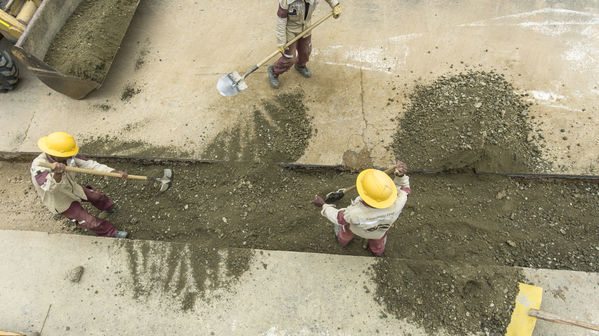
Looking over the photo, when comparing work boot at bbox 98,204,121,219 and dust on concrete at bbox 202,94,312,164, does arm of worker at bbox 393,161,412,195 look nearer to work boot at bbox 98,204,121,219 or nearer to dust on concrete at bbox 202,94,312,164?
dust on concrete at bbox 202,94,312,164

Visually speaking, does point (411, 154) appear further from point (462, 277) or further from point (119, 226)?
point (119, 226)

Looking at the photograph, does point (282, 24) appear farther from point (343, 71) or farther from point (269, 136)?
point (269, 136)

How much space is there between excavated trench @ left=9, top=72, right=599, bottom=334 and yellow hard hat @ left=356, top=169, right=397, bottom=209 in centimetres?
97

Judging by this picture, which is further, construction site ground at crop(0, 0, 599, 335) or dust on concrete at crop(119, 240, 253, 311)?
dust on concrete at crop(119, 240, 253, 311)

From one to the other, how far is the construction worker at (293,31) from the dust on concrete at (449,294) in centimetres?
306

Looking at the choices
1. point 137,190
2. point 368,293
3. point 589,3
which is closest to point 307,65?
point 137,190

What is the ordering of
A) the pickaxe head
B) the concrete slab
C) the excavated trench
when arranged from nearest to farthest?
the concrete slab
the excavated trench
the pickaxe head

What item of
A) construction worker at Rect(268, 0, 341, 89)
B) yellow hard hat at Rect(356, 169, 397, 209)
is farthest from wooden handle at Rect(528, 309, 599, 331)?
construction worker at Rect(268, 0, 341, 89)

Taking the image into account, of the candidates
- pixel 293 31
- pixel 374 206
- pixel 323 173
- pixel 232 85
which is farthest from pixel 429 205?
pixel 232 85

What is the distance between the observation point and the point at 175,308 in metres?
3.44

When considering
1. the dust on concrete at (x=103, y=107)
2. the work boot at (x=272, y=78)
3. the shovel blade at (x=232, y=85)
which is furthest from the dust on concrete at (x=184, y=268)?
the work boot at (x=272, y=78)

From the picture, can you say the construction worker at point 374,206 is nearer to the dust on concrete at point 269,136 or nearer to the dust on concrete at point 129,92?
the dust on concrete at point 269,136

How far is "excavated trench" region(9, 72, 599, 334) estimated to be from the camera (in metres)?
3.46

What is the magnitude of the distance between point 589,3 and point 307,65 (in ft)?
16.3
